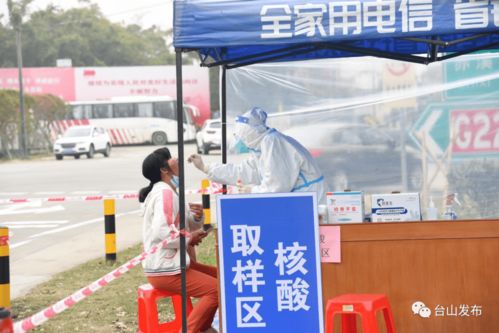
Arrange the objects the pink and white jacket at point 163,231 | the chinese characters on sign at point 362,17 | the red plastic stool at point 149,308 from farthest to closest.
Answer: the red plastic stool at point 149,308, the pink and white jacket at point 163,231, the chinese characters on sign at point 362,17

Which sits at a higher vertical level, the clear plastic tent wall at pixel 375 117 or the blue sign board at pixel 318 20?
the blue sign board at pixel 318 20

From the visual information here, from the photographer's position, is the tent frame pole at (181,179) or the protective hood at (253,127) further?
the protective hood at (253,127)

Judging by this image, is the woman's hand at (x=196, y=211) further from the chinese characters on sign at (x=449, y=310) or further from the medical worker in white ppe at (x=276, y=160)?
the chinese characters on sign at (x=449, y=310)

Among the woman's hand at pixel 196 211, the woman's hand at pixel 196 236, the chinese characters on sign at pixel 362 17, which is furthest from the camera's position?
the woman's hand at pixel 196 211

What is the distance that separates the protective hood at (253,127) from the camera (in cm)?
769

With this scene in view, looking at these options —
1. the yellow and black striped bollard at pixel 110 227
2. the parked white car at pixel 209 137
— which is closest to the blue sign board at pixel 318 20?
the yellow and black striped bollard at pixel 110 227

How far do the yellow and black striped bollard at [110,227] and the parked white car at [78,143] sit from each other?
3365cm

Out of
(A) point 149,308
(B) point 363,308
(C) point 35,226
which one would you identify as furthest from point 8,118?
(B) point 363,308

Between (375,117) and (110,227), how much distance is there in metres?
3.60

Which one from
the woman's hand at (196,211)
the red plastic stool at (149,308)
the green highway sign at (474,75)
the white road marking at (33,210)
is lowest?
the white road marking at (33,210)

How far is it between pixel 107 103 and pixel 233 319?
51.7 metres

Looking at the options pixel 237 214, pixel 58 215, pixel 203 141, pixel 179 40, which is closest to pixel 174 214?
pixel 237 214

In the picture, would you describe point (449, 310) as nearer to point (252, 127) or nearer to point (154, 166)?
point (252, 127)

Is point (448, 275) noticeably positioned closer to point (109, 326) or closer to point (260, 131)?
point (260, 131)
